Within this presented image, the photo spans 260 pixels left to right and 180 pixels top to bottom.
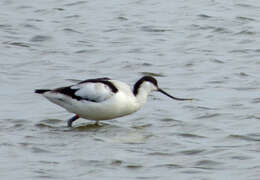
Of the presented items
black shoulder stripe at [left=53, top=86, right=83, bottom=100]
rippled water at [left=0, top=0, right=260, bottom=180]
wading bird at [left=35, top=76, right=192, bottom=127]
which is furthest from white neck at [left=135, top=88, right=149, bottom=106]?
black shoulder stripe at [left=53, top=86, right=83, bottom=100]

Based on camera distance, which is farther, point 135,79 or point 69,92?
point 135,79

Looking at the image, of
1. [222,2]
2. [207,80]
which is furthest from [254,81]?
[222,2]

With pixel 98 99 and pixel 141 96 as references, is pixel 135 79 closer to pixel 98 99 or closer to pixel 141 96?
pixel 141 96

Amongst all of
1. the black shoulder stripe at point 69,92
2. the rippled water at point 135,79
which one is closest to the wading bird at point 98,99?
the black shoulder stripe at point 69,92

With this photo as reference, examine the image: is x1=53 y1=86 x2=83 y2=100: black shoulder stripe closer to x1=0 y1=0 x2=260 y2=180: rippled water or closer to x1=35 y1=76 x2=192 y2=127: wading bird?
x1=35 y1=76 x2=192 y2=127: wading bird

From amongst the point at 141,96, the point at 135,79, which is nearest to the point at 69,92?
the point at 141,96

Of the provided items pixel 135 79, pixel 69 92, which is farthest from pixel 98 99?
pixel 135 79

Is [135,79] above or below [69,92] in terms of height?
above

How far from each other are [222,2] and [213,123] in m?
8.73

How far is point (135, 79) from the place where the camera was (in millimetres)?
14398

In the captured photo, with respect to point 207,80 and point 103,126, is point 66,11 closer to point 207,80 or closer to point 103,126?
point 207,80

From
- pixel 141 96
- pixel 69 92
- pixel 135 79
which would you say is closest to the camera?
pixel 69 92

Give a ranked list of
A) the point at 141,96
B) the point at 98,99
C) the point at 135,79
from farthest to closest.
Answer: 1. the point at 135,79
2. the point at 141,96
3. the point at 98,99

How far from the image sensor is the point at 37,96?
1323 cm
